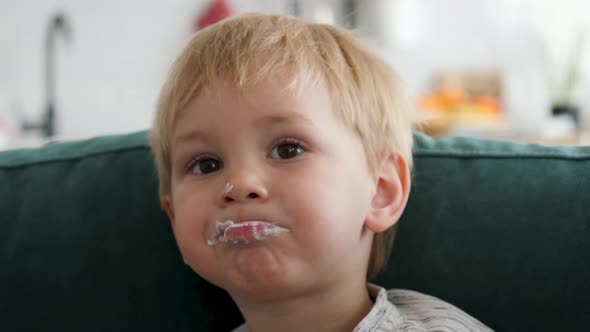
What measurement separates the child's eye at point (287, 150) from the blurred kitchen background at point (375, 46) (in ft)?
4.17

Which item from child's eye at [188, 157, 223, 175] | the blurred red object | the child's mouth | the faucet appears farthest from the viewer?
the blurred red object

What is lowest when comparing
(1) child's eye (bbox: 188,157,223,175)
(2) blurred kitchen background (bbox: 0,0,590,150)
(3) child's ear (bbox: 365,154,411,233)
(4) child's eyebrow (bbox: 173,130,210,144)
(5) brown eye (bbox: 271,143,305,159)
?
(2) blurred kitchen background (bbox: 0,0,590,150)

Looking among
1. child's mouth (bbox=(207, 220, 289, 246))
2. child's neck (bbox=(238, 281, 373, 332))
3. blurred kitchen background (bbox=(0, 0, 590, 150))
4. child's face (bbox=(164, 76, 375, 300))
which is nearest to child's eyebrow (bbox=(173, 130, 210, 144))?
child's face (bbox=(164, 76, 375, 300))

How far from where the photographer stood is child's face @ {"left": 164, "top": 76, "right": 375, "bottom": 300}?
30.9 inches

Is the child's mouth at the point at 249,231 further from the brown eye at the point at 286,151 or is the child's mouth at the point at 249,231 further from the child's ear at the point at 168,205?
the child's ear at the point at 168,205

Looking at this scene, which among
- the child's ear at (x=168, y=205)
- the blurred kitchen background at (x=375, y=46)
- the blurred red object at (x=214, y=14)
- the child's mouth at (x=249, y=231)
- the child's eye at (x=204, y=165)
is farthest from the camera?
the blurred red object at (x=214, y=14)

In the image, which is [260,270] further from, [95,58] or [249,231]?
[95,58]

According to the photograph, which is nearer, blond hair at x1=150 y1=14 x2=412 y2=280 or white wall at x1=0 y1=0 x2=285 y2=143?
blond hair at x1=150 y1=14 x2=412 y2=280

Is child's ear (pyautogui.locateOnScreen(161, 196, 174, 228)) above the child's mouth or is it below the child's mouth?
below

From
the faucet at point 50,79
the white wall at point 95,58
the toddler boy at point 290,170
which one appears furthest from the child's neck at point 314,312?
the faucet at point 50,79

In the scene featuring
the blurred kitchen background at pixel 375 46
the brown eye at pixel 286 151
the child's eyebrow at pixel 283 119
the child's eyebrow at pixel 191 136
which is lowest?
the blurred kitchen background at pixel 375 46

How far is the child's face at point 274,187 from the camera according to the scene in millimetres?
785

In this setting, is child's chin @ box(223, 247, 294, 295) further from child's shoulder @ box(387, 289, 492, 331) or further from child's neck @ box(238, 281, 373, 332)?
child's shoulder @ box(387, 289, 492, 331)

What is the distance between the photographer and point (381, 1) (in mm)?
4059
